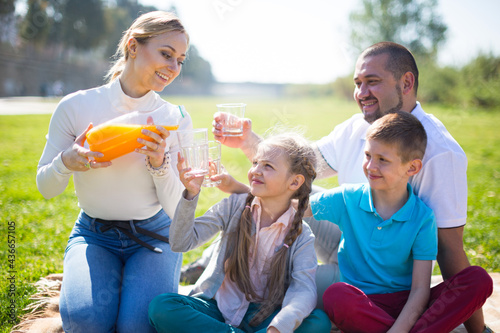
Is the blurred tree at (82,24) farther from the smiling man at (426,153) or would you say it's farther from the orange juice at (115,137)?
the orange juice at (115,137)

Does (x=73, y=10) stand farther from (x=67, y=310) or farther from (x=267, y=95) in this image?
(x=267, y=95)

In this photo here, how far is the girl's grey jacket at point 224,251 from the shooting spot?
6.63 feet

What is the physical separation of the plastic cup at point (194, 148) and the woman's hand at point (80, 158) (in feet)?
1.48

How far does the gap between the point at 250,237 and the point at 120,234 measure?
847 mm

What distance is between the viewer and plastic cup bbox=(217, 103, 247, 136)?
8.28 feet

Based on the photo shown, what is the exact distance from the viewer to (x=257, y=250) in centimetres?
231

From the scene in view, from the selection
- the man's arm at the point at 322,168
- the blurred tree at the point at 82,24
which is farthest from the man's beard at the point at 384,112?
the blurred tree at the point at 82,24

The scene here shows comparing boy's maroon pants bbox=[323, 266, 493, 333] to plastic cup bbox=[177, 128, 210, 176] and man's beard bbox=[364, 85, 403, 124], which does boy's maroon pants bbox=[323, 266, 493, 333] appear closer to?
plastic cup bbox=[177, 128, 210, 176]

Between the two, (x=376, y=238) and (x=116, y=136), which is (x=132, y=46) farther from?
(x=376, y=238)

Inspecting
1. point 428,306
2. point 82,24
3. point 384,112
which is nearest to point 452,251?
point 428,306

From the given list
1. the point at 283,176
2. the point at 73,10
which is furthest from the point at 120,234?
the point at 73,10

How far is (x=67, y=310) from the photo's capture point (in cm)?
211

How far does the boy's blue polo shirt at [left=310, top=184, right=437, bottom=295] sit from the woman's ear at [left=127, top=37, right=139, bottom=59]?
1456 millimetres

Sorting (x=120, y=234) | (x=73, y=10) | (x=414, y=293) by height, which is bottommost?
(x=414, y=293)
